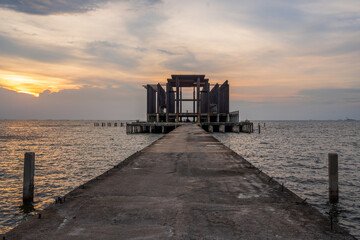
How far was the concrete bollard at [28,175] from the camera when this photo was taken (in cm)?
869

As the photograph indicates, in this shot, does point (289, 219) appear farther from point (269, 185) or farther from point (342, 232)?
point (269, 185)

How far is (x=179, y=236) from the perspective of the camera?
4.23 metres

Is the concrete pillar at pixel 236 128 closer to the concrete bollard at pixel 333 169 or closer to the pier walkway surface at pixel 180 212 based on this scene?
the concrete bollard at pixel 333 169

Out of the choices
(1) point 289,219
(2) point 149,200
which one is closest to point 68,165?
(2) point 149,200

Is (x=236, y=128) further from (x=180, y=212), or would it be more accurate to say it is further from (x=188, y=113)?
(x=180, y=212)

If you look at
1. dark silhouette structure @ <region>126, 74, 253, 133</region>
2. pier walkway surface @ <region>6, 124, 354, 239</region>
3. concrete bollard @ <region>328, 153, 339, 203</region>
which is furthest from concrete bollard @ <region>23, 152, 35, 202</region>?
dark silhouette structure @ <region>126, 74, 253, 133</region>

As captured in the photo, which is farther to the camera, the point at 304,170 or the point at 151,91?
the point at 151,91

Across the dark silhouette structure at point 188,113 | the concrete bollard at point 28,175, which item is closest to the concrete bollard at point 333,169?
the concrete bollard at point 28,175

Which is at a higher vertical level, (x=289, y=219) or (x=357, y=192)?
(x=289, y=219)

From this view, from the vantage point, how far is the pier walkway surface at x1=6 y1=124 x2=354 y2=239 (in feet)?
14.4

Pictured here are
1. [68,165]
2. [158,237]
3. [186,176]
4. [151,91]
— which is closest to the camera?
[158,237]

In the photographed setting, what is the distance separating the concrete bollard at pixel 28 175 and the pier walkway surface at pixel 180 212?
2.41 m

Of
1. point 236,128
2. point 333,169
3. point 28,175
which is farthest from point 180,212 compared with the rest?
point 236,128

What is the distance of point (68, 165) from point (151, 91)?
186ft
